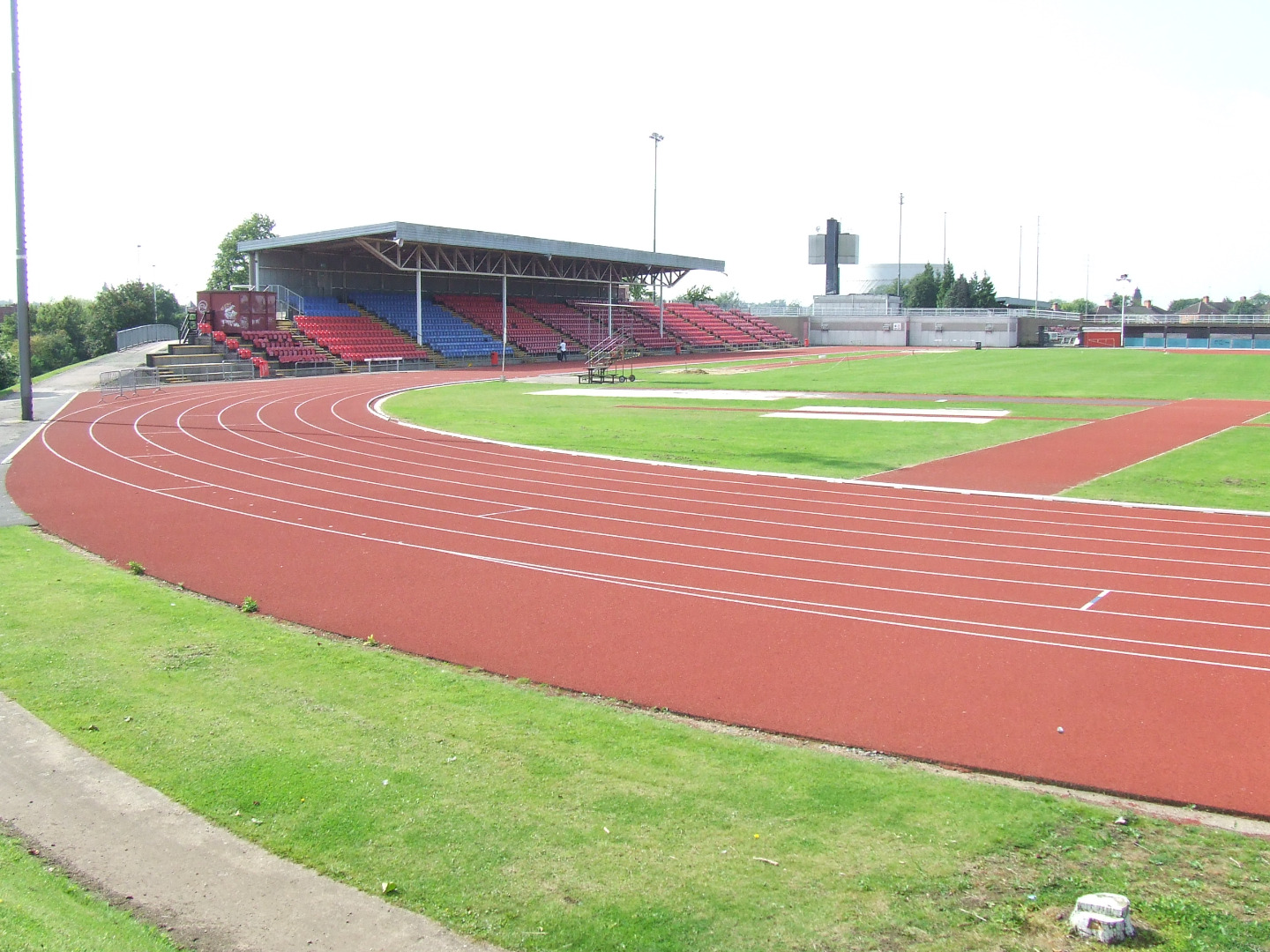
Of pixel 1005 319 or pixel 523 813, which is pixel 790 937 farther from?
pixel 1005 319

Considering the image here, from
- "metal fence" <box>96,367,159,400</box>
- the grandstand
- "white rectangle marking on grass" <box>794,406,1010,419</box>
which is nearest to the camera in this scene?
"white rectangle marking on grass" <box>794,406,1010,419</box>

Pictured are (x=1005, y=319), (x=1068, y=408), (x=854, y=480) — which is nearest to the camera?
(x=854, y=480)

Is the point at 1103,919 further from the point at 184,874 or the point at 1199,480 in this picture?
the point at 1199,480

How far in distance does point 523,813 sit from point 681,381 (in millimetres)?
37098

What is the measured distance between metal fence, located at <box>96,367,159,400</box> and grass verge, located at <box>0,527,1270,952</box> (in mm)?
30587

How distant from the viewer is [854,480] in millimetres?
16953

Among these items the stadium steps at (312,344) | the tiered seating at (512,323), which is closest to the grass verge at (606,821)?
the stadium steps at (312,344)

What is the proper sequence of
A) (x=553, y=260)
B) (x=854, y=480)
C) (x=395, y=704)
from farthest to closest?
(x=553, y=260), (x=854, y=480), (x=395, y=704)

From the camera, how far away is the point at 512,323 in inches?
2422

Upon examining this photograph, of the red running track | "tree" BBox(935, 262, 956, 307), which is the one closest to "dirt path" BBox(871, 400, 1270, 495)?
the red running track

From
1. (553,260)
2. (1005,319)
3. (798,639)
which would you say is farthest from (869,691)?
(1005,319)

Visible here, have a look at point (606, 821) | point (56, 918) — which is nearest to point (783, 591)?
point (606, 821)

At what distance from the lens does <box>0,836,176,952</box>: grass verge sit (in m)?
4.04

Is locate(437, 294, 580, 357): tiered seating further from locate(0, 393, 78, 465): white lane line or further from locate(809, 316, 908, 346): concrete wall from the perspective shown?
locate(809, 316, 908, 346): concrete wall
